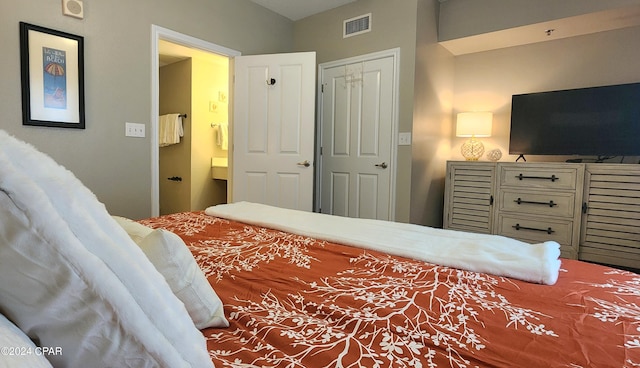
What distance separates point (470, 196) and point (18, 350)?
11.7 feet

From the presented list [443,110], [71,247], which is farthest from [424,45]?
[71,247]

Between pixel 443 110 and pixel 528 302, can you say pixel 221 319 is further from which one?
pixel 443 110

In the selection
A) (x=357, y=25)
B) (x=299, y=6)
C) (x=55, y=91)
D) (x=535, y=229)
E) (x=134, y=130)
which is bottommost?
(x=535, y=229)

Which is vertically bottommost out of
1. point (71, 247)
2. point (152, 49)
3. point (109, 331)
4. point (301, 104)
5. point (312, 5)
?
point (109, 331)

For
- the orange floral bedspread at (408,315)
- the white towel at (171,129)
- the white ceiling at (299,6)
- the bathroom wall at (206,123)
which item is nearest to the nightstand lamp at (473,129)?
the white ceiling at (299,6)

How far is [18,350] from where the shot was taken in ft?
1.13

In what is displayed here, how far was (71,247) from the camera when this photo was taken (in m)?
0.37

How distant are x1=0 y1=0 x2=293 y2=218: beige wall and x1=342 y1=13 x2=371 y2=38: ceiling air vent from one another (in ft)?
4.91

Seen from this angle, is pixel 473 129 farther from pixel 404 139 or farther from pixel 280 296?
pixel 280 296

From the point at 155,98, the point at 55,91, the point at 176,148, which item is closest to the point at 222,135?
the point at 176,148

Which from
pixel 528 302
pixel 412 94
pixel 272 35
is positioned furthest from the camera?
pixel 272 35

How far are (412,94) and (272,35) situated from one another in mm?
1783

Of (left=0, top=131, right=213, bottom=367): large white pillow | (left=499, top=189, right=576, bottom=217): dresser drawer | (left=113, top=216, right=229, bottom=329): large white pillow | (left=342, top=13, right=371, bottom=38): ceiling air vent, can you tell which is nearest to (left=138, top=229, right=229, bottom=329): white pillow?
(left=113, top=216, right=229, bottom=329): large white pillow

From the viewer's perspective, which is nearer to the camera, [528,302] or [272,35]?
[528,302]
